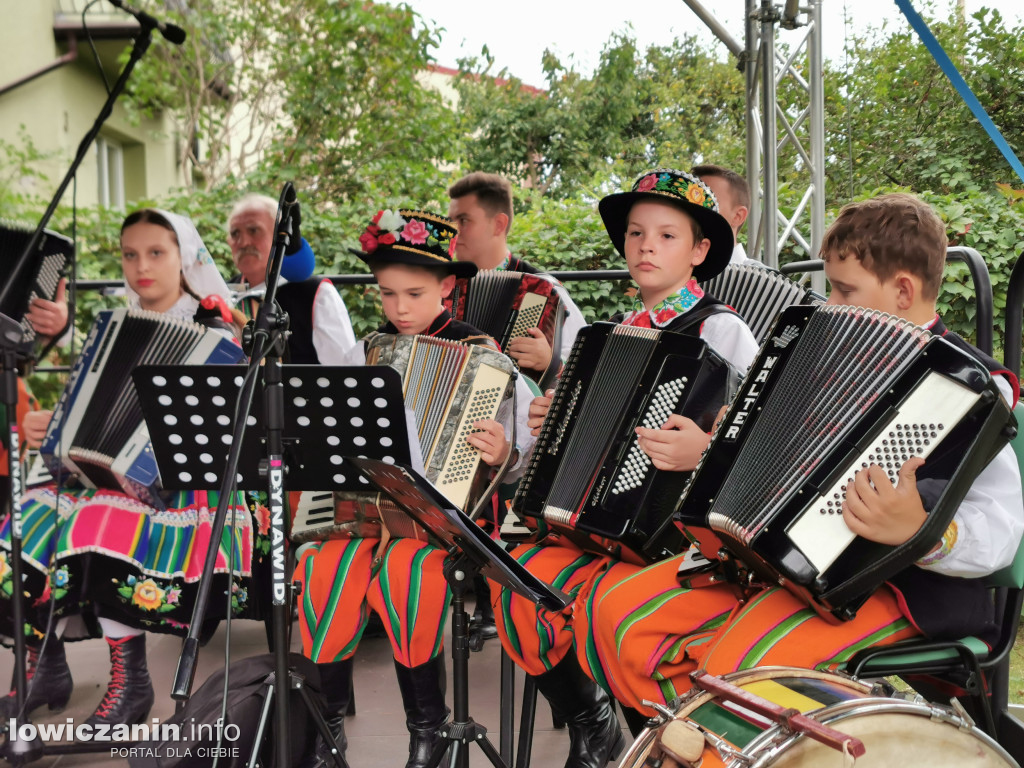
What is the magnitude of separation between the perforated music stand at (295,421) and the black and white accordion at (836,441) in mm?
730

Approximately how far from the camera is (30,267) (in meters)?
3.18

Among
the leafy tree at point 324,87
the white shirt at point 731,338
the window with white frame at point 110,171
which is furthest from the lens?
the window with white frame at point 110,171

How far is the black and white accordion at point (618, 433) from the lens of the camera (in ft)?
7.06

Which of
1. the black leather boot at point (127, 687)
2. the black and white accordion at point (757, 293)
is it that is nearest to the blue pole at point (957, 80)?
the black and white accordion at point (757, 293)

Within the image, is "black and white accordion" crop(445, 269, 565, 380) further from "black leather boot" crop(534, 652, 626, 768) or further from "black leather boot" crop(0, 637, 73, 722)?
"black leather boot" crop(0, 637, 73, 722)

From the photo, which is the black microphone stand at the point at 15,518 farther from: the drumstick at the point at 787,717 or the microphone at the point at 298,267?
the drumstick at the point at 787,717

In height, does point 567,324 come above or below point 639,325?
below

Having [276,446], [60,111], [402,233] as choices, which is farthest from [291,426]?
[60,111]

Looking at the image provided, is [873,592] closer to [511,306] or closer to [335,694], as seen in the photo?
[335,694]

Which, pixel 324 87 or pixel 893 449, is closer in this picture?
pixel 893 449

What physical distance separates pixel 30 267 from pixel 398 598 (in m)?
1.77

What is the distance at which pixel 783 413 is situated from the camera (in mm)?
1866

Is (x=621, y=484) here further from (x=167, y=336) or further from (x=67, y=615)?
(x=67, y=615)

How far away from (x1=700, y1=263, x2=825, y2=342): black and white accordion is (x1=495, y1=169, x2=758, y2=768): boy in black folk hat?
34 centimetres
